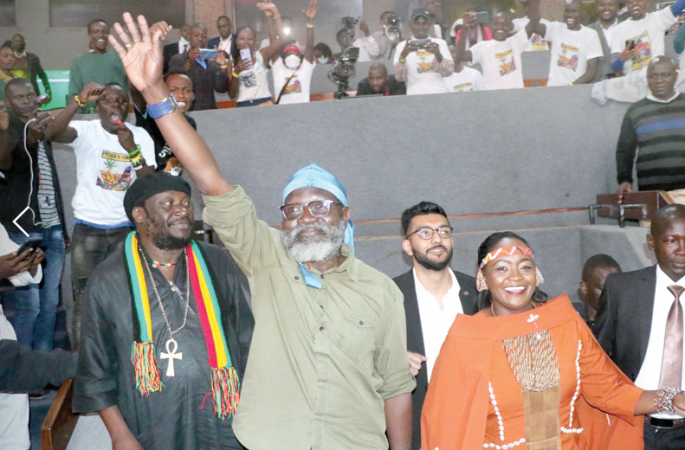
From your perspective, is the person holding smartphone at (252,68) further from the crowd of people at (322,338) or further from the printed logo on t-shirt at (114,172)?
the crowd of people at (322,338)

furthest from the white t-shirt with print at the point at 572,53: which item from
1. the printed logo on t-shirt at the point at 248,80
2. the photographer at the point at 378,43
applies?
the printed logo on t-shirt at the point at 248,80

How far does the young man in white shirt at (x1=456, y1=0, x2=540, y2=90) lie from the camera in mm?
6863

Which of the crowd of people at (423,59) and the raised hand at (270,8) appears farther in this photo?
the raised hand at (270,8)

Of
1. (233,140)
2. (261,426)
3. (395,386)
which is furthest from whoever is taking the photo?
(233,140)

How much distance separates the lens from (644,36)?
22.2 feet

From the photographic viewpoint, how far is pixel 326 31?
1285 cm

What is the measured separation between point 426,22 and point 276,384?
16.8 feet

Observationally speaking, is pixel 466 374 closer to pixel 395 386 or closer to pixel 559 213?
pixel 395 386

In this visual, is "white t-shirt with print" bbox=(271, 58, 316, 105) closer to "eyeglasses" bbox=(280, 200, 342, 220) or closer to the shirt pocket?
"eyeglasses" bbox=(280, 200, 342, 220)

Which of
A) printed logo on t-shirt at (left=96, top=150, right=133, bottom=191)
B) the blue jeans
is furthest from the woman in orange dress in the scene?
the blue jeans

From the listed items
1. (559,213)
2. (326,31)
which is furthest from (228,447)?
(326,31)

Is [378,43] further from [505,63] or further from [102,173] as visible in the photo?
[102,173]

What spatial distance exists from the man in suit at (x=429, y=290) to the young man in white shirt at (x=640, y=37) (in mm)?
4128

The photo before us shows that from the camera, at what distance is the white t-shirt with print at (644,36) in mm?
6586
